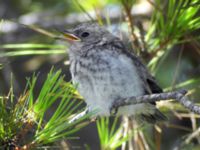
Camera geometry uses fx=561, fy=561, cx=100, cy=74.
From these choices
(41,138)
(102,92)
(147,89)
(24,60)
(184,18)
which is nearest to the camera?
(41,138)

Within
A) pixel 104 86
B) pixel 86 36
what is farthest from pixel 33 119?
pixel 86 36

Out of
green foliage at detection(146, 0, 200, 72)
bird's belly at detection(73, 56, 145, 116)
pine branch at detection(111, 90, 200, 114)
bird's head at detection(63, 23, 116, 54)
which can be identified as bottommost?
pine branch at detection(111, 90, 200, 114)

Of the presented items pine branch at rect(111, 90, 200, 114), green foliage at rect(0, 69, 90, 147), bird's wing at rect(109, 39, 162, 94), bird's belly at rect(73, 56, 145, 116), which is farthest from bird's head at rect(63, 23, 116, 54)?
green foliage at rect(0, 69, 90, 147)

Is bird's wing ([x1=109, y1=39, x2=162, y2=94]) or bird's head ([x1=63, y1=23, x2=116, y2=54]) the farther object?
bird's head ([x1=63, y1=23, x2=116, y2=54])

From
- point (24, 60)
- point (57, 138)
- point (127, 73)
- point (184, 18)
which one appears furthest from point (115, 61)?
point (24, 60)

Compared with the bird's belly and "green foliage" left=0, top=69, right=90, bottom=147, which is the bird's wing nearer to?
the bird's belly

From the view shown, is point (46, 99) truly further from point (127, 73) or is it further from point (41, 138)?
point (127, 73)

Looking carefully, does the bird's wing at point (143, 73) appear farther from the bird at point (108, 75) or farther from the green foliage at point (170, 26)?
the green foliage at point (170, 26)
